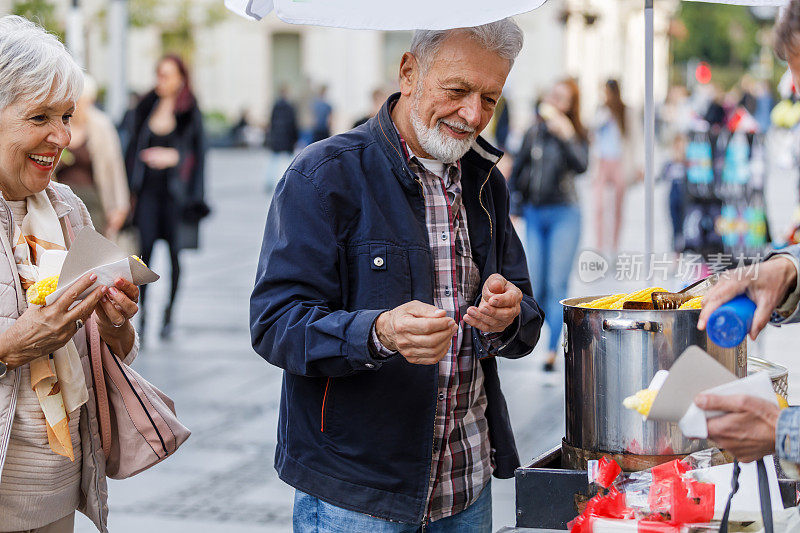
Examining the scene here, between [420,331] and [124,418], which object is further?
[124,418]

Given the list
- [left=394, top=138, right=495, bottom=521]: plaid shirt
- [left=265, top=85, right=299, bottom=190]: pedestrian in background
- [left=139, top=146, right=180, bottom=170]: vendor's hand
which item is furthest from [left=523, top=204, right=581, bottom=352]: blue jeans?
[left=265, top=85, right=299, bottom=190]: pedestrian in background

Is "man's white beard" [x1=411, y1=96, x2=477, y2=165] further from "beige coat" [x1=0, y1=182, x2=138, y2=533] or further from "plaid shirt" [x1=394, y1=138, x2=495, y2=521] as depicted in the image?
"beige coat" [x1=0, y1=182, x2=138, y2=533]

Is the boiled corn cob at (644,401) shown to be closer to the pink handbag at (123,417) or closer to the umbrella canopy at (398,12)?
the umbrella canopy at (398,12)

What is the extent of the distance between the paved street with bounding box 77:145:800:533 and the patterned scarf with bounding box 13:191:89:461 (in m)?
2.40

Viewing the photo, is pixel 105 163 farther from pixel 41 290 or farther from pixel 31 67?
pixel 41 290

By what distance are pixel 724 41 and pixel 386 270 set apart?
58.3 meters

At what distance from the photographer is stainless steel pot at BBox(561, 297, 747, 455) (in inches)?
95.6

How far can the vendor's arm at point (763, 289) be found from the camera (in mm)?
2004

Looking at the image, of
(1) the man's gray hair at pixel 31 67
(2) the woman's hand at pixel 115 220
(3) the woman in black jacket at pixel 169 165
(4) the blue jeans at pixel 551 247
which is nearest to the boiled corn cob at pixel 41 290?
(1) the man's gray hair at pixel 31 67

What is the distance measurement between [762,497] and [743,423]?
9.0 inches

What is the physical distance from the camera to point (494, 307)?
2492 millimetres

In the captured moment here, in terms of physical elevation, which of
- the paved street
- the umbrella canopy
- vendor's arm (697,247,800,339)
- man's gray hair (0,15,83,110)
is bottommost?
the paved street

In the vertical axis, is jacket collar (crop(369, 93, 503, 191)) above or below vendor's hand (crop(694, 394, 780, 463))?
above

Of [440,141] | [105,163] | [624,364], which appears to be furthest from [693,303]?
[105,163]
